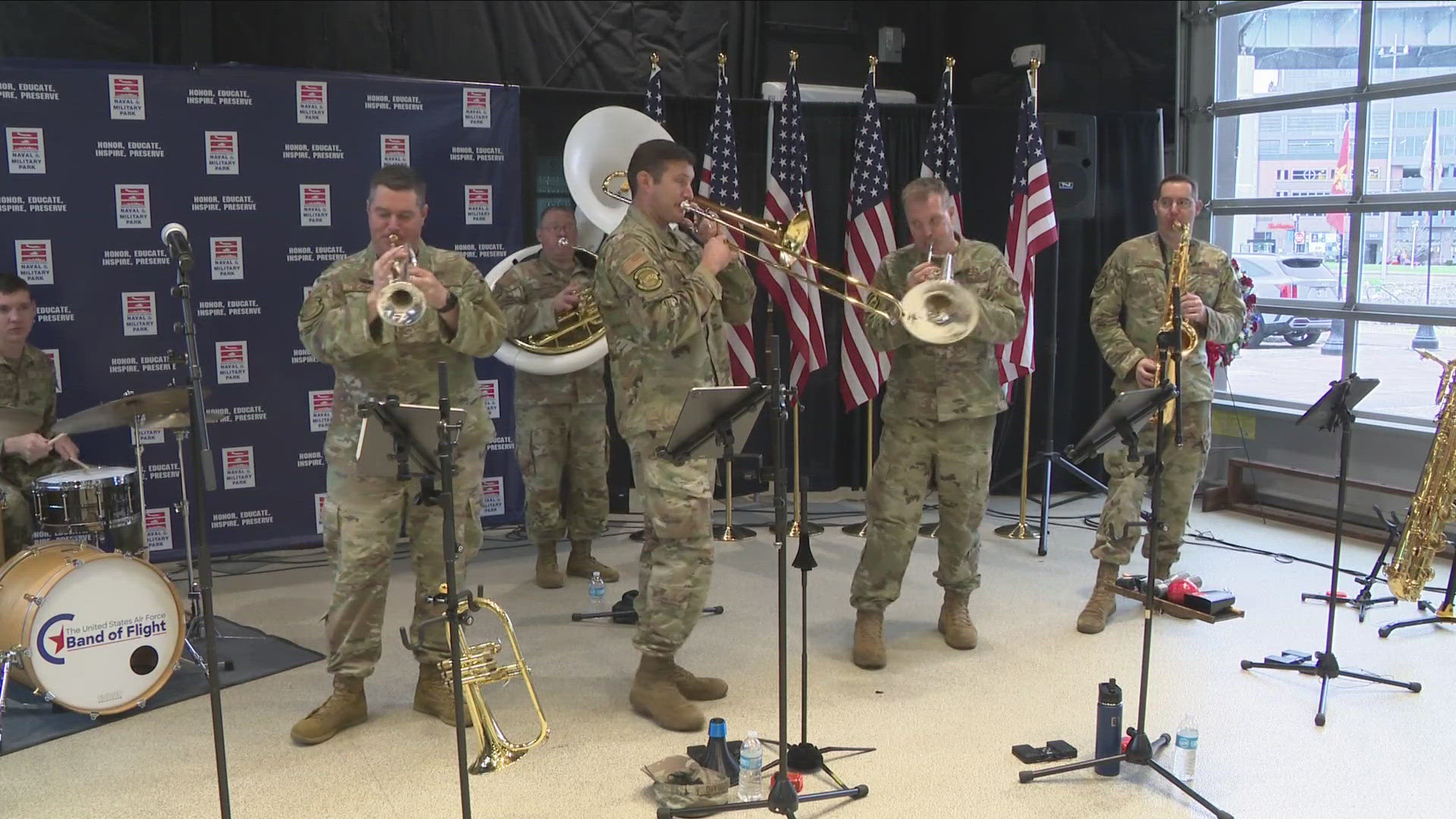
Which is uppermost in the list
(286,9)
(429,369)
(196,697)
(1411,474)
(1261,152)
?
(286,9)

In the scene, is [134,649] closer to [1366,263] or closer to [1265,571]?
[1265,571]

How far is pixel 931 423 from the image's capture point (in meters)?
4.91

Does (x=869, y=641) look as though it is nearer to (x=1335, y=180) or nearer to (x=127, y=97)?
(x=127, y=97)

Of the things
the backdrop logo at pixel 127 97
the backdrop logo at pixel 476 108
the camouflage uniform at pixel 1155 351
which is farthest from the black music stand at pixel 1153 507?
the backdrop logo at pixel 127 97

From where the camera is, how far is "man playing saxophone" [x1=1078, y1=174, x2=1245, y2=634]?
542 cm

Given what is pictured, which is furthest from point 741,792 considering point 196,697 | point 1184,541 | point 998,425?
point 998,425

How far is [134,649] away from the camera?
445 centimetres

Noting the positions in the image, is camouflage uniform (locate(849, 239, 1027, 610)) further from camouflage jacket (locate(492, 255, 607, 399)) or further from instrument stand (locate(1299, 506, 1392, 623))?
instrument stand (locate(1299, 506, 1392, 623))

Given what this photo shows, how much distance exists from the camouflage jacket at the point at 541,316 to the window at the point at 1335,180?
5110 mm

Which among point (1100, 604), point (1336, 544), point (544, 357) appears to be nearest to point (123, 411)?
point (544, 357)

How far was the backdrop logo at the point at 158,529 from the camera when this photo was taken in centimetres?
644

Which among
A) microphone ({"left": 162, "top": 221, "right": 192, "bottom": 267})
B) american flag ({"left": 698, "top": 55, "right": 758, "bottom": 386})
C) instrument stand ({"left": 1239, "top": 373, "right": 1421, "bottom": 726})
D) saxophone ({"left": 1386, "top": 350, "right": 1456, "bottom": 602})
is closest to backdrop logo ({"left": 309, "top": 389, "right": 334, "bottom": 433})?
american flag ({"left": 698, "top": 55, "right": 758, "bottom": 386})

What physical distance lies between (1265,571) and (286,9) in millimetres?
7031

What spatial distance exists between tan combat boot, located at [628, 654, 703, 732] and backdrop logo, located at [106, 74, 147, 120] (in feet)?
14.1
